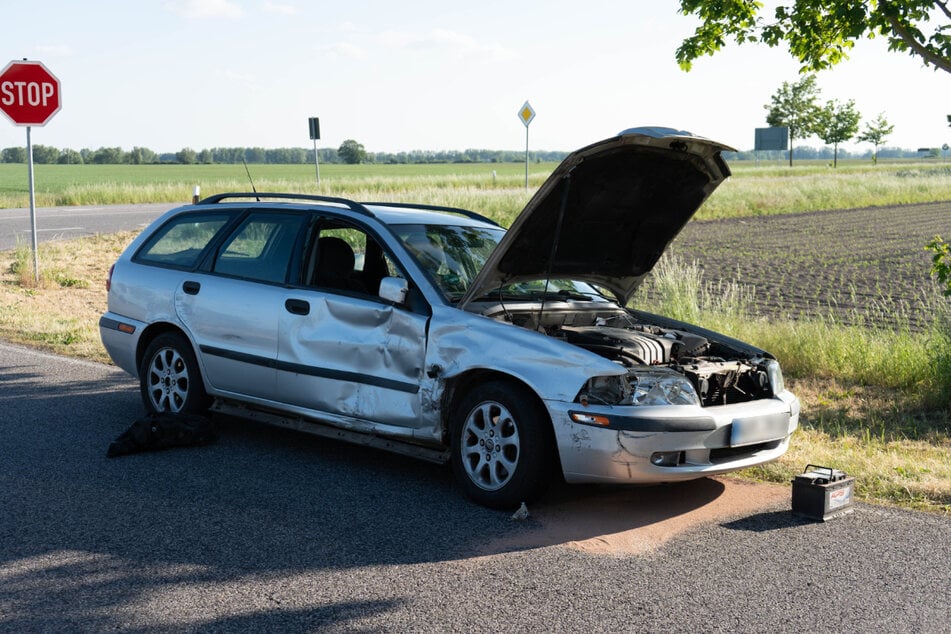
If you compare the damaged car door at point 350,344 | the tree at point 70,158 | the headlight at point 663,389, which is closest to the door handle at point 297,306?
the damaged car door at point 350,344

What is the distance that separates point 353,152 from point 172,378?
461ft

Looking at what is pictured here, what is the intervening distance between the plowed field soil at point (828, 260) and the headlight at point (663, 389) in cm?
778

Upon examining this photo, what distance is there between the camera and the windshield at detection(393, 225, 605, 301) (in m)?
6.59

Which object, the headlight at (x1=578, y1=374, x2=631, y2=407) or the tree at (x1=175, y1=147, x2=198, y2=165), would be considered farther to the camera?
the tree at (x1=175, y1=147, x2=198, y2=165)

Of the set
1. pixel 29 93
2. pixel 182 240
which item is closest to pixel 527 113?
pixel 29 93

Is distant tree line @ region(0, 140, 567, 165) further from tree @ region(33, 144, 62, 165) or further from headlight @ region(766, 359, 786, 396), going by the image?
headlight @ region(766, 359, 786, 396)

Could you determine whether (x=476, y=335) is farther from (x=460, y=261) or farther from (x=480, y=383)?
(x=460, y=261)

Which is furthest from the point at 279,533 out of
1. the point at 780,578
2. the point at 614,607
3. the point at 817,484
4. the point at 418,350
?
the point at 817,484

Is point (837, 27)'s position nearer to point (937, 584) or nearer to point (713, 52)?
point (713, 52)

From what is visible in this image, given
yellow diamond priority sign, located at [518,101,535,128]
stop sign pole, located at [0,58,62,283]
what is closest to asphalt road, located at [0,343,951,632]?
stop sign pole, located at [0,58,62,283]

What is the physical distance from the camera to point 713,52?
12039 mm

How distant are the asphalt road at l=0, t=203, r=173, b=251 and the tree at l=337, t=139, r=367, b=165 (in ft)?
361

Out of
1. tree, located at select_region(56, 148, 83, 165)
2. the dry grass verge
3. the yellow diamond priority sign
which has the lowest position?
the dry grass verge

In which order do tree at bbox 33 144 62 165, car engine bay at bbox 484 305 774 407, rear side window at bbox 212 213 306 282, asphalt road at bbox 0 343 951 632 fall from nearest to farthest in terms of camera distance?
asphalt road at bbox 0 343 951 632, car engine bay at bbox 484 305 774 407, rear side window at bbox 212 213 306 282, tree at bbox 33 144 62 165
